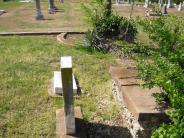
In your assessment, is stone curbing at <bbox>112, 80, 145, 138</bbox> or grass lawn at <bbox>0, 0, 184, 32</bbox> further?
grass lawn at <bbox>0, 0, 184, 32</bbox>

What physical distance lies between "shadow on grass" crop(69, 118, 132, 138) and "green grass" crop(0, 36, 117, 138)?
23 cm

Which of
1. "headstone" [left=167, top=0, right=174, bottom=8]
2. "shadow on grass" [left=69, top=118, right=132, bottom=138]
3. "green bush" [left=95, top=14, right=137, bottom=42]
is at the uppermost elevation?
"green bush" [left=95, top=14, right=137, bottom=42]

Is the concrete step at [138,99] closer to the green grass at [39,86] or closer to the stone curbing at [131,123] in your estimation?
the stone curbing at [131,123]

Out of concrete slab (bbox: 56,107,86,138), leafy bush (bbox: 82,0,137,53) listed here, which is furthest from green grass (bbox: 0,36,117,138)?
leafy bush (bbox: 82,0,137,53)

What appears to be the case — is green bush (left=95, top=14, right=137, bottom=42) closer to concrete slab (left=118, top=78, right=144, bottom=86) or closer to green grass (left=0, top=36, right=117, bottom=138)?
green grass (left=0, top=36, right=117, bottom=138)

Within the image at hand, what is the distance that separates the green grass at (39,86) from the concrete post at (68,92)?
0.39 metres

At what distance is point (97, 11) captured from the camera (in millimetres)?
11891

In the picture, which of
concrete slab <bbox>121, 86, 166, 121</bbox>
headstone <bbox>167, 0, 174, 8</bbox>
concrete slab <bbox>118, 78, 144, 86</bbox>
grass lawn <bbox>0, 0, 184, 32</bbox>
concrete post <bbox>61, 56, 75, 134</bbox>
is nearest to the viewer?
concrete post <bbox>61, 56, 75, 134</bbox>

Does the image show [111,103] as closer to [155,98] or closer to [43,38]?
[155,98]

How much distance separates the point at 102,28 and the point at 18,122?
212 inches

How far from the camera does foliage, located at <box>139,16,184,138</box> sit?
414 centimetres

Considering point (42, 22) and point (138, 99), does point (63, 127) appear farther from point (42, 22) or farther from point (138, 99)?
point (42, 22)

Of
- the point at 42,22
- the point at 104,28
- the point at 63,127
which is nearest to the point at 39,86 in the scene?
the point at 63,127

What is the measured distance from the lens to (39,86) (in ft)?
26.2
